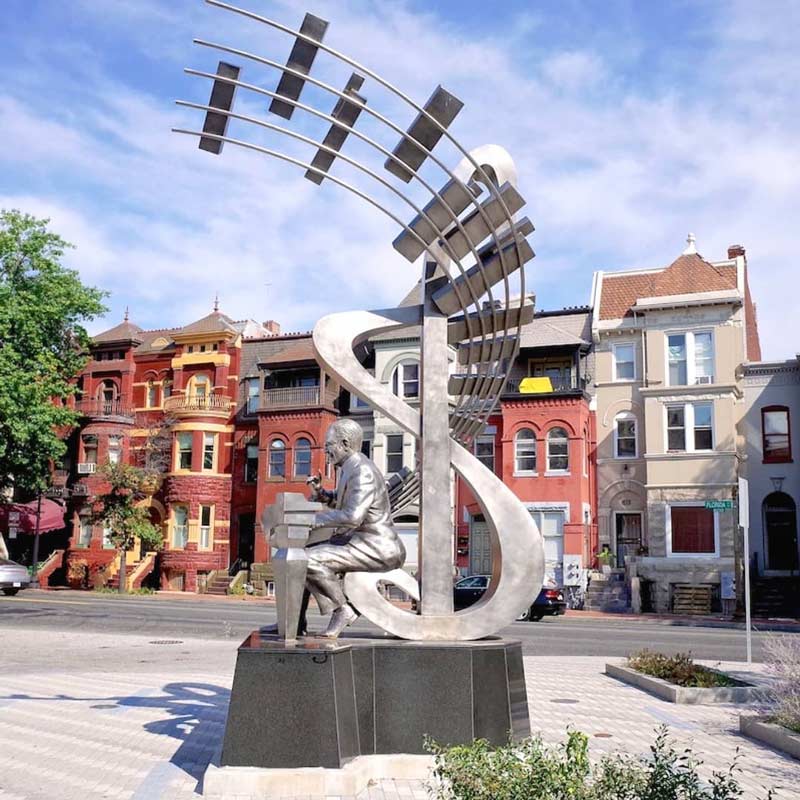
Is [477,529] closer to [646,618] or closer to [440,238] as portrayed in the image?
[646,618]

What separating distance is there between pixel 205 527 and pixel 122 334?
39.7 feet

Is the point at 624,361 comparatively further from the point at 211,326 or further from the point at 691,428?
the point at 211,326

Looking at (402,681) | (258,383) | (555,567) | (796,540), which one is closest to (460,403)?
(402,681)

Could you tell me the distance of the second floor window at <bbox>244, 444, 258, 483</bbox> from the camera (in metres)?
43.5

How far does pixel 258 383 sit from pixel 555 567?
17.3m

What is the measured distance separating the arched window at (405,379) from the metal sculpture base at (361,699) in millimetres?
31959

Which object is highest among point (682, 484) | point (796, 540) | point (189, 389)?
point (189, 389)

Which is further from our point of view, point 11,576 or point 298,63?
point 11,576

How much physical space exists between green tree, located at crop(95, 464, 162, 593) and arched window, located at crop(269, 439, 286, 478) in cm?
577

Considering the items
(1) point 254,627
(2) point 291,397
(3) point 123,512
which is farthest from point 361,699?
(2) point 291,397

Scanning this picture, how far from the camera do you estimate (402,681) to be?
7.59 meters

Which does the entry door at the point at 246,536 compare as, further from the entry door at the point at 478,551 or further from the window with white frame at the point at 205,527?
the entry door at the point at 478,551

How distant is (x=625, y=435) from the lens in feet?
125

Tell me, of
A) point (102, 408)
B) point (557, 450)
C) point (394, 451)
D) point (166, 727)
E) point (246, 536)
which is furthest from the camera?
point (102, 408)
